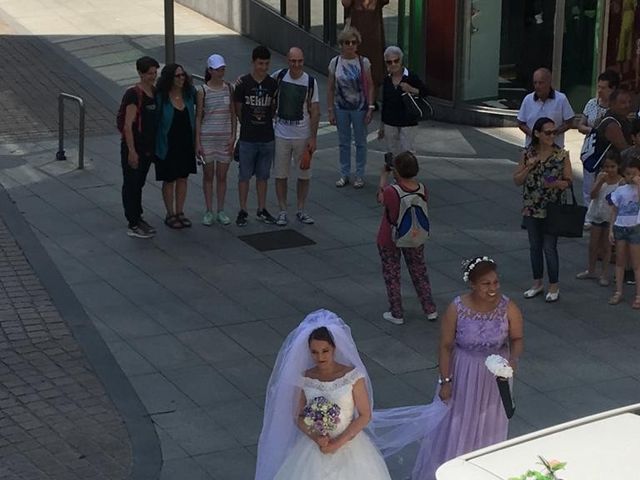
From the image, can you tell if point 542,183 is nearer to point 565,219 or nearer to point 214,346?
point 565,219

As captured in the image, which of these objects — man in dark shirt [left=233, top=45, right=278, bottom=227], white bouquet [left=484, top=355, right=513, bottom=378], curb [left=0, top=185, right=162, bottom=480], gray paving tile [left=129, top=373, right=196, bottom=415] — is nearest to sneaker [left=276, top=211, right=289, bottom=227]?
man in dark shirt [left=233, top=45, right=278, bottom=227]

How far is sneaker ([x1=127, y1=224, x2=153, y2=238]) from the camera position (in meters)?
14.3

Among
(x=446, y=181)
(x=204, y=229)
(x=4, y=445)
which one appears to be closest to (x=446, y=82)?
(x=446, y=181)

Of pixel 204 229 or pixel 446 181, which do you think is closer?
pixel 204 229

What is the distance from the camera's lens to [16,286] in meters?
13.0

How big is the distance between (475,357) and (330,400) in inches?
44.0

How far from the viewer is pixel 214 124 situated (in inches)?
561

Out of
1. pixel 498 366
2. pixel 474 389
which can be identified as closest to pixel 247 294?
pixel 474 389

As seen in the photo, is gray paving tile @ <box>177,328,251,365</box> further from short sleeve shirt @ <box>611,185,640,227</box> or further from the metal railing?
the metal railing

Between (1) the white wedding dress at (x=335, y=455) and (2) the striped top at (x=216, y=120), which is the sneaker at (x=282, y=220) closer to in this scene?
(2) the striped top at (x=216, y=120)

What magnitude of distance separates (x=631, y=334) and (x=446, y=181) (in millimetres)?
4807

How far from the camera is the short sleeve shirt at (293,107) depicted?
1430cm

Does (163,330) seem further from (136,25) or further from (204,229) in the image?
(136,25)

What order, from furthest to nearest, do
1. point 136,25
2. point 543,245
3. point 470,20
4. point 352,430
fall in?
point 136,25 < point 470,20 < point 543,245 < point 352,430
